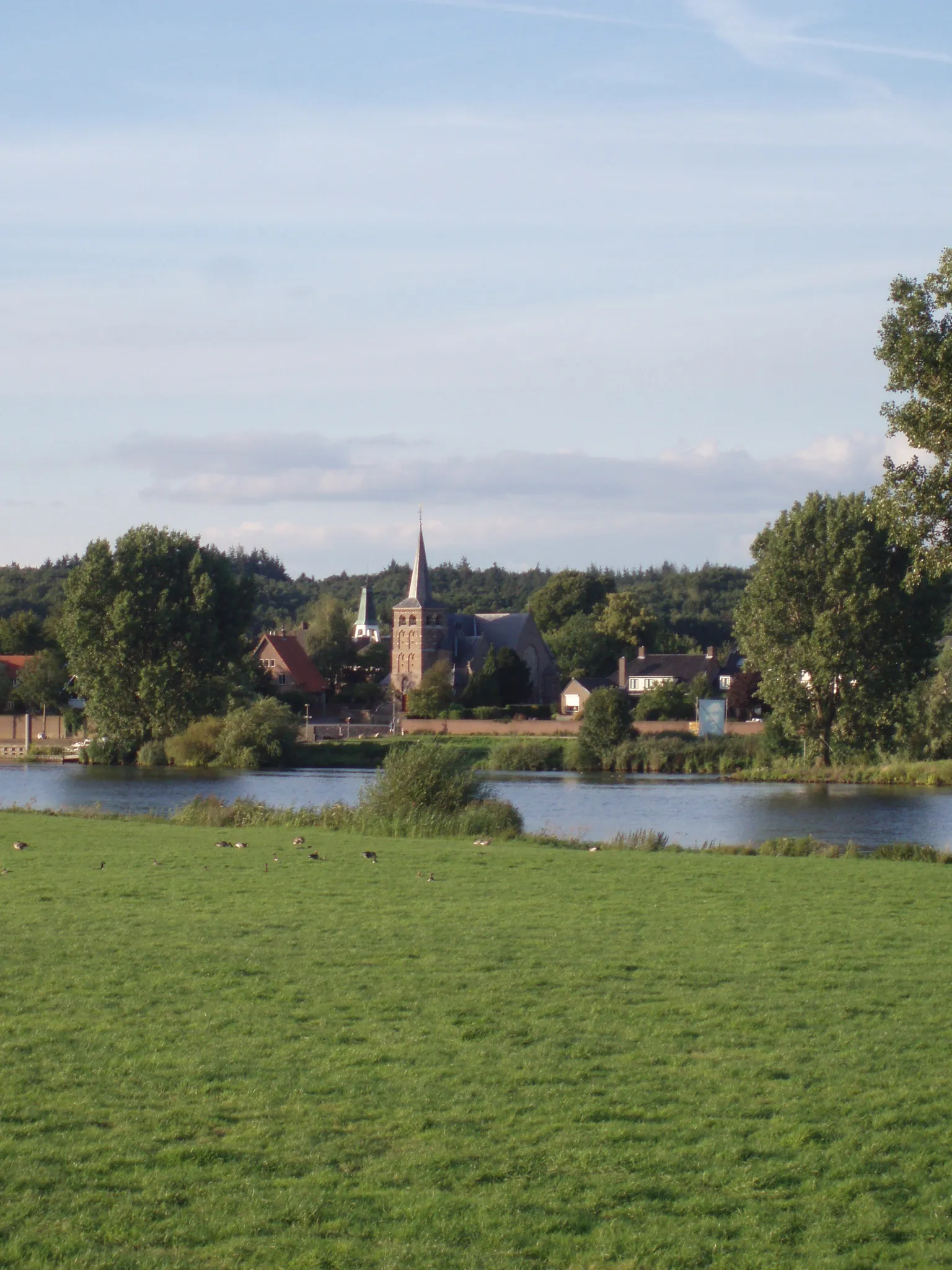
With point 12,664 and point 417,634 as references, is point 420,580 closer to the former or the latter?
point 417,634

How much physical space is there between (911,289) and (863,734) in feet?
114

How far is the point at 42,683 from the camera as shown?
7725 centimetres

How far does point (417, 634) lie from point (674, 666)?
21426 millimetres

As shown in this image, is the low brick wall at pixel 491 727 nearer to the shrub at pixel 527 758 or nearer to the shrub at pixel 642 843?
the shrub at pixel 527 758

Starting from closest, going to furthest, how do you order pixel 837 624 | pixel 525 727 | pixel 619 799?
pixel 619 799 < pixel 837 624 < pixel 525 727

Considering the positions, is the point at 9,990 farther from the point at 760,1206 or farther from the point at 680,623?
the point at 680,623

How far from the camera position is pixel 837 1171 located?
559 centimetres

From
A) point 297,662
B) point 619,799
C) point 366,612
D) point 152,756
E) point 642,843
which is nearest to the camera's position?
point 642,843

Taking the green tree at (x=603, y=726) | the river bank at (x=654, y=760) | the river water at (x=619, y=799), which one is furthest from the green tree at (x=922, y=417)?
the green tree at (x=603, y=726)

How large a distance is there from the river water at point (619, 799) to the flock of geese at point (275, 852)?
878 cm

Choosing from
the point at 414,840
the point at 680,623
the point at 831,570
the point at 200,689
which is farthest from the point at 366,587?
the point at 414,840

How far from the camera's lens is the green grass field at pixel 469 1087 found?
4.97 meters

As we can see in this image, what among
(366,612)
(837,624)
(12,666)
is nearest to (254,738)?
(837,624)

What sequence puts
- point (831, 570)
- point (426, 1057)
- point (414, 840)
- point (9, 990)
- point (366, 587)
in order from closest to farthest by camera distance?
point (426, 1057), point (9, 990), point (414, 840), point (831, 570), point (366, 587)
